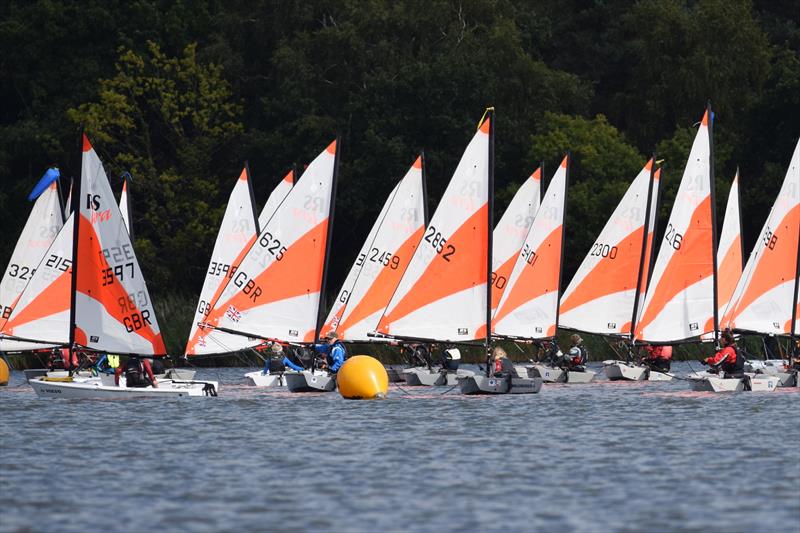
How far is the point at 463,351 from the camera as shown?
64250 mm

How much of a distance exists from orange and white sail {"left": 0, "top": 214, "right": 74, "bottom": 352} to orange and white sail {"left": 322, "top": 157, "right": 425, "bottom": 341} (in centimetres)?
794

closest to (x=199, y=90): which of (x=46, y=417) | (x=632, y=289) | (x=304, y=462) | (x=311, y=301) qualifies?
(x=632, y=289)

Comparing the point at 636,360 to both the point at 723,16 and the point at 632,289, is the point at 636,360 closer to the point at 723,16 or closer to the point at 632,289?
the point at 632,289

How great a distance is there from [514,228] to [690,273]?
12582mm

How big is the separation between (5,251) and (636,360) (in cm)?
3941

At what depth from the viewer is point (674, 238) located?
4753 cm

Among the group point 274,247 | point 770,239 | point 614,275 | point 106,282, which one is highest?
point 770,239

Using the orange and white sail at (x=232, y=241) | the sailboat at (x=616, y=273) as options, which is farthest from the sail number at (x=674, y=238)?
the orange and white sail at (x=232, y=241)

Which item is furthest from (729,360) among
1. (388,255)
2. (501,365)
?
(388,255)

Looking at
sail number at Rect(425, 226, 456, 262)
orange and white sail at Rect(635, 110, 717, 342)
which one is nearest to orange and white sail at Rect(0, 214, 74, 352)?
sail number at Rect(425, 226, 456, 262)

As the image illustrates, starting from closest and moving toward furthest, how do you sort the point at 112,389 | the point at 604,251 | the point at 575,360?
the point at 112,389, the point at 575,360, the point at 604,251

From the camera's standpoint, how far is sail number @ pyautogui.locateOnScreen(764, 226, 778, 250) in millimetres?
47781

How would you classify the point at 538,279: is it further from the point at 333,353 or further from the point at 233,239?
the point at 333,353

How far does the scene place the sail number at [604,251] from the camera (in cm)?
5791
